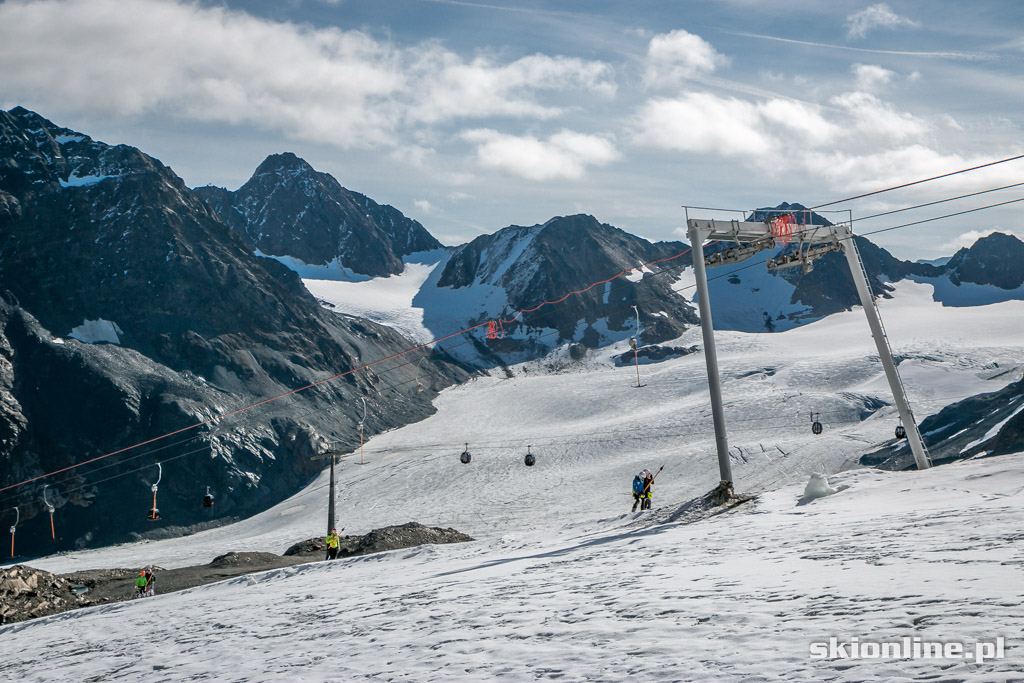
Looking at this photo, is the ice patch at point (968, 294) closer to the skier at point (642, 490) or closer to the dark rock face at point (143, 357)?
the dark rock face at point (143, 357)

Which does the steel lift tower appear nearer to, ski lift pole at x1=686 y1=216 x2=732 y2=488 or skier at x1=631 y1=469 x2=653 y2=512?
ski lift pole at x1=686 y1=216 x2=732 y2=488

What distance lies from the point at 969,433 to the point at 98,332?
294ft

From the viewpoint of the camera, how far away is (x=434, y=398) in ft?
382

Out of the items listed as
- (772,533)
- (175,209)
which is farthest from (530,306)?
(772,533)

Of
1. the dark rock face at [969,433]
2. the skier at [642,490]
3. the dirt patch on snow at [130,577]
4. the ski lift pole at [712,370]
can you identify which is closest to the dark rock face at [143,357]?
the dirt patch on snow at [130,577]

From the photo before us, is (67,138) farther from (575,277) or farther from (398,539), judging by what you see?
(398,539)

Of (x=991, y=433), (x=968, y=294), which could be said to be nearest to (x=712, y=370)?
(x=991, y=433)

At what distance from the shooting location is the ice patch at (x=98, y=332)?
90875 mm

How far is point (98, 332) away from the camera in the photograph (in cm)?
9262

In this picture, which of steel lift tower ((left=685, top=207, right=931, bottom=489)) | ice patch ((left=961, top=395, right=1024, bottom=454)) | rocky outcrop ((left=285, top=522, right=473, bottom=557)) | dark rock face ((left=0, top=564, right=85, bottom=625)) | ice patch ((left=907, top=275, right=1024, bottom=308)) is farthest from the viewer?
ice patch ((left=907, top=275, right=1024, bottom=308))

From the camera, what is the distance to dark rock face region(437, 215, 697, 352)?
487 ft

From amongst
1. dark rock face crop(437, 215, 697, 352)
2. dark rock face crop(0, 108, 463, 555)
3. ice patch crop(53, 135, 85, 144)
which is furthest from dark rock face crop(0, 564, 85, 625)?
dark rock face crop(437, 215, 697, 352)

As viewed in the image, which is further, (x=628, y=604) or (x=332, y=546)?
(x=332, y=546)

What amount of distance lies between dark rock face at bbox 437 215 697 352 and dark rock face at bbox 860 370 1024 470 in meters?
75.1
